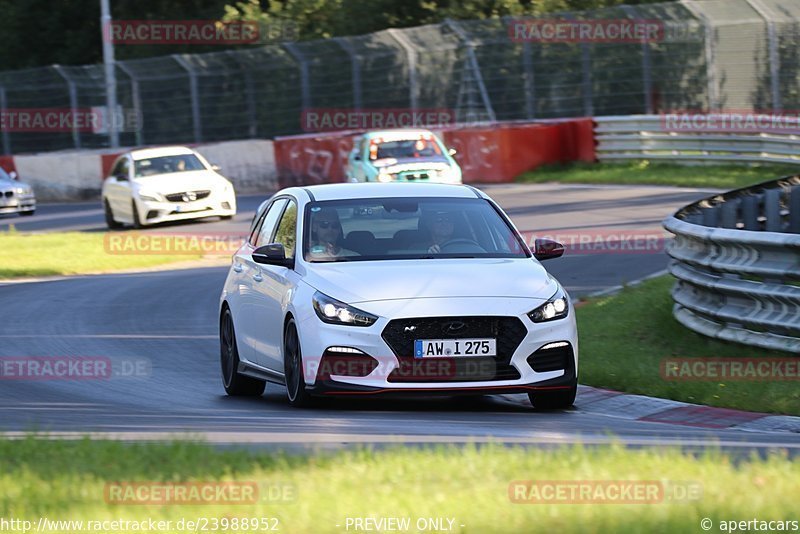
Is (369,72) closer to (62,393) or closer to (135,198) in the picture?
(135,198)

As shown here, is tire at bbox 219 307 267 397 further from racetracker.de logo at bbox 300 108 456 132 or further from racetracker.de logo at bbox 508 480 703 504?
racetracker.de logo at bbox 300 108 456 132

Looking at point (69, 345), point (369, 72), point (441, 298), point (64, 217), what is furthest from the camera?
point (369, 72)

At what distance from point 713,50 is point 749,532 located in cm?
2682

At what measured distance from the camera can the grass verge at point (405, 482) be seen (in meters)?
5.39

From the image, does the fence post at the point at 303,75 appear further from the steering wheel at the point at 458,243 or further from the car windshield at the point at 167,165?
the steering wheel at the point at 458,243

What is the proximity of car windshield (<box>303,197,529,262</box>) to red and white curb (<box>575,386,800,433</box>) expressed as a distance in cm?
112

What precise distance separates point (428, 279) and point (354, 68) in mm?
30858

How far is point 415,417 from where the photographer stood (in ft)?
30.3

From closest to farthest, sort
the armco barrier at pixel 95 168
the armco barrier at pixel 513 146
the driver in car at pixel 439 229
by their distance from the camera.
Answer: the driver in car at pixel 439 229, the armco barrier at pixel 513 146, the armco barrier at pixel 95 168

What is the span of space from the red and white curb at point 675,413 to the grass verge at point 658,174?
17.1 meters

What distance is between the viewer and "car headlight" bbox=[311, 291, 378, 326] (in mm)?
9438

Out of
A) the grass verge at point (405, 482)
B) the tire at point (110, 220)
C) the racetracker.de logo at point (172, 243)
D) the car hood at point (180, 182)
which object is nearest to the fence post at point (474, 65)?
the car hood at point (180, 182)

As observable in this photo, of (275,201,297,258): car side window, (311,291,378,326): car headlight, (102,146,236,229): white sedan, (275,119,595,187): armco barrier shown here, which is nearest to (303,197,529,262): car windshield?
(275,201,297,258): car side window

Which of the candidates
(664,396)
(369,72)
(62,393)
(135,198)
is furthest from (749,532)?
(369,72)
